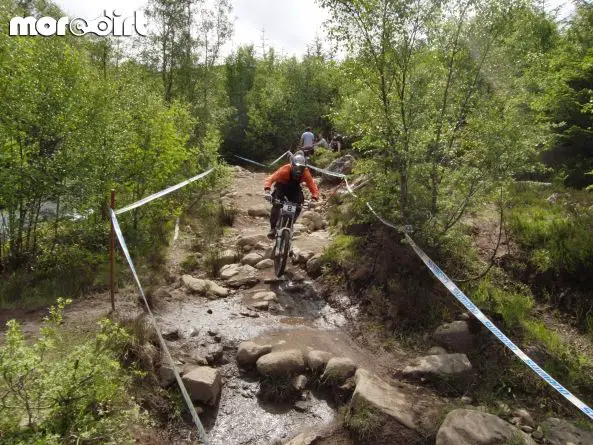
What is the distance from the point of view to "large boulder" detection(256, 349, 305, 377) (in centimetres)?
458

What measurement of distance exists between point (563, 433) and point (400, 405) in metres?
1.44

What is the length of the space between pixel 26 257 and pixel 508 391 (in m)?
7.24

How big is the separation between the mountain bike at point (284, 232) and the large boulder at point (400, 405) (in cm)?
301

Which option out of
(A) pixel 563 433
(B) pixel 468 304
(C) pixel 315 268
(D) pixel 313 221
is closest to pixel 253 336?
(C) pixel 315 268

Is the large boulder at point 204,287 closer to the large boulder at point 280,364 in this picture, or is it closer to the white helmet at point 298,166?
the large boulder at point 280,364

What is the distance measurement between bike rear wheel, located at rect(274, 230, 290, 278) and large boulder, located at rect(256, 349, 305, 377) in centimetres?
255

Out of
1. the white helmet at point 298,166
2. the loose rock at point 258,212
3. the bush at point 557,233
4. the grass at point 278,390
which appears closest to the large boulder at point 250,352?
the grass at point 278,390

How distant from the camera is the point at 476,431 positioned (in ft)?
11.5

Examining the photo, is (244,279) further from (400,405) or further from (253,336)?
(400,405)

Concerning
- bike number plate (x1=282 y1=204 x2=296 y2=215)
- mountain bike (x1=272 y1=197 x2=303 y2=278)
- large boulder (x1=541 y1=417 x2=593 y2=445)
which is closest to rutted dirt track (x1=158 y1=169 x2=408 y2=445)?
mountain bike (x1=272 y1=197 x2=303 y2=278)

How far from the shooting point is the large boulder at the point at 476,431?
3.46 m

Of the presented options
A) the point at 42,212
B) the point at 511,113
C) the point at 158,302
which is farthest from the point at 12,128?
the point at 511,113

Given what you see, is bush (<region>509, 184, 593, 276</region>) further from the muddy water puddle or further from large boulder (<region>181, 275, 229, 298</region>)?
large boulder (<region>181, 275, 229, 298</region>)

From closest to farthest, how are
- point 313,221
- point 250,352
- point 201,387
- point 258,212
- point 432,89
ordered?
point 201,387
point 250,352
point 432,89
point 313,221
point 258,212
